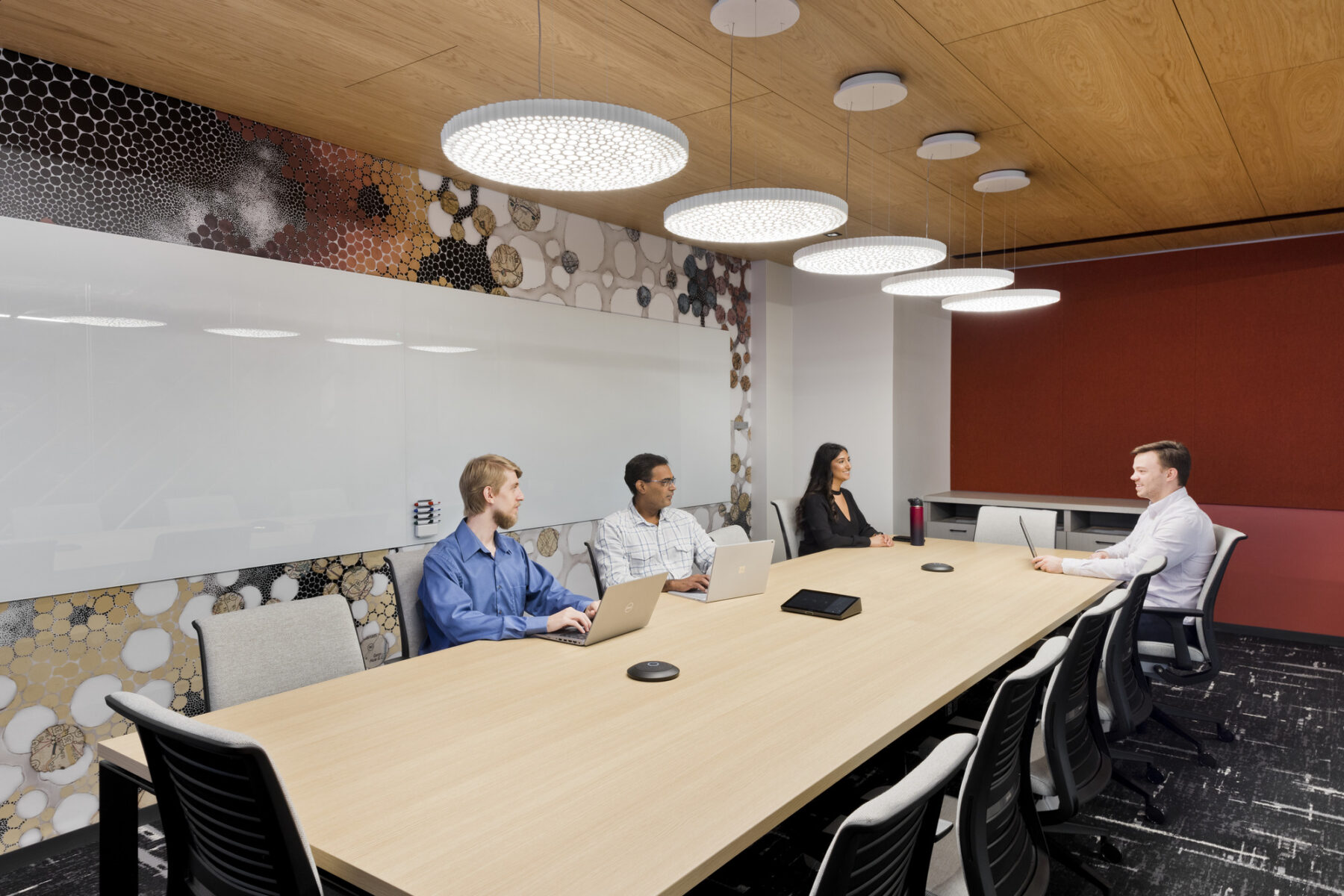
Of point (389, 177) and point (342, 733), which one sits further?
point (389, 177)

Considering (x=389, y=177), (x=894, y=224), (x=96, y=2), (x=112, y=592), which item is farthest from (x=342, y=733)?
(x=894, y=224)

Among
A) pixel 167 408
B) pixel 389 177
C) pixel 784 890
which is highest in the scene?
pixel 389 177

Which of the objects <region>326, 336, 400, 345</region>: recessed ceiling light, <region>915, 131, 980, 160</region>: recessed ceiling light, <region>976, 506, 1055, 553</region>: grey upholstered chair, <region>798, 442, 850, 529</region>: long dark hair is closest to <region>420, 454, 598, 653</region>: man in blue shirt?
<region>326, 336, 400, 345</region>: recessed ceiling light

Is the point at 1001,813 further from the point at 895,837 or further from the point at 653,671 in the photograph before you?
the point at 653,671

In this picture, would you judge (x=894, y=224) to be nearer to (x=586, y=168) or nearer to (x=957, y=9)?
(x=957, y=9)

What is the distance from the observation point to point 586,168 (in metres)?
2.12

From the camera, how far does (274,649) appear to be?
7.75 feet

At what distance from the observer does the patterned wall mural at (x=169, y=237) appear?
291cm

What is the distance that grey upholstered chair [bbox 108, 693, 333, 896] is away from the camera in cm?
127

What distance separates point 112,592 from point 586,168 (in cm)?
256

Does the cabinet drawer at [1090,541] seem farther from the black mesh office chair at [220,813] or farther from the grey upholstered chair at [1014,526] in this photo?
the black mesh office chair at [220,813]

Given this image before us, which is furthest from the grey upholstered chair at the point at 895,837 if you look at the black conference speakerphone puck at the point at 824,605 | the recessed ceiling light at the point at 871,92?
the recessed ceiling light at the point at 871,92

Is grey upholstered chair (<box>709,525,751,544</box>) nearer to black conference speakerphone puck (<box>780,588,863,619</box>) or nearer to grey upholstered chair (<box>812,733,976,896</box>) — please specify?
black conference speakerphone puck (<box>780,588,863,619</box>)

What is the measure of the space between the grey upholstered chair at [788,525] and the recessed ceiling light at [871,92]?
8.10 ft
